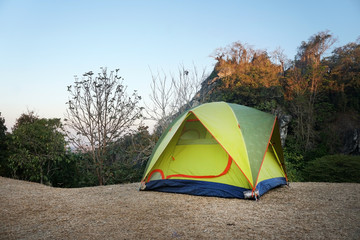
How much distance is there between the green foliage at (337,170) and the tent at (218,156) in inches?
175

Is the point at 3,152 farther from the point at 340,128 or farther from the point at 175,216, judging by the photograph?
the point at 340,128

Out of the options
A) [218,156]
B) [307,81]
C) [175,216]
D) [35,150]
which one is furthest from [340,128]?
[35,150]

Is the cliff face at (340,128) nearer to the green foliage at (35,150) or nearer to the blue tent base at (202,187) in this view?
the green foliage at (35,150)

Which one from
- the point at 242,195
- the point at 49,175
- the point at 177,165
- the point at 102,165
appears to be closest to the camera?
the point at 242,195

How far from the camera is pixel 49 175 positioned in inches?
324

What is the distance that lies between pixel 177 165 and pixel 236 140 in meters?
1.35

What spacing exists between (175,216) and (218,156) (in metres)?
1.92

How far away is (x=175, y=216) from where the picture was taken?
3.32 meters

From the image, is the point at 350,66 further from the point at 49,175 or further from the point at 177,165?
A: the point at 49,175

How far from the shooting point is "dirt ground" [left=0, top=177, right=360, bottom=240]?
2703 mm

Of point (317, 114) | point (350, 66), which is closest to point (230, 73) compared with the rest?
point (317, 114)

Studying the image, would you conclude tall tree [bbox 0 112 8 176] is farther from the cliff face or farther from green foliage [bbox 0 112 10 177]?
the cliff face

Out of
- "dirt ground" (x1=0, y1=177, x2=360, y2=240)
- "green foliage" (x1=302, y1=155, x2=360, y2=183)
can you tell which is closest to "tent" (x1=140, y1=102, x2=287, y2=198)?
"dirt ground" (x1=0, y1=177, x2=360, y2=240)

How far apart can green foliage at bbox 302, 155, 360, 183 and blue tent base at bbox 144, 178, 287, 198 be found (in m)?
4.95
